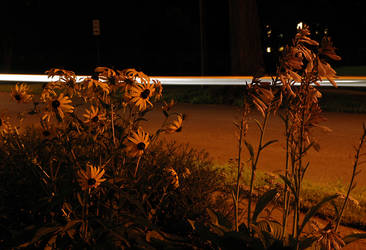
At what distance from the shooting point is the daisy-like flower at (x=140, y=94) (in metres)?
3.18

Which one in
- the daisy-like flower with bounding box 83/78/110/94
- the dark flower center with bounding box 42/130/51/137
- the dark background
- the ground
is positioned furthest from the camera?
the dark background

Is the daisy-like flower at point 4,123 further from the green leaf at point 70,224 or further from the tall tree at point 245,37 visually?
the tall tree at point 245,37

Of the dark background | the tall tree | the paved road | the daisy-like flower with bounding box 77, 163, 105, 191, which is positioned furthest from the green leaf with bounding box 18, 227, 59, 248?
the dark background

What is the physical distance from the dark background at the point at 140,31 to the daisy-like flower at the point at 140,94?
26.8m

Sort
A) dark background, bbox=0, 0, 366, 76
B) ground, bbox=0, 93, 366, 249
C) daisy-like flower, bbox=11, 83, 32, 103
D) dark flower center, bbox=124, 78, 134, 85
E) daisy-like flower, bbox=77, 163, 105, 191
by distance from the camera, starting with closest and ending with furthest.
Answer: daisy-like flower, bbox=77, 163, 105, 191, dark flower center, bbox=124, 78, 134, 85, daisy-like flower, bbox=11, 83, 32, 103, ground, bbox=0, 93, 366, 249, dark background, bbox=0, 0, 366, 76

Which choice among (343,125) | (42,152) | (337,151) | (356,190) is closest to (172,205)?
(42,152)

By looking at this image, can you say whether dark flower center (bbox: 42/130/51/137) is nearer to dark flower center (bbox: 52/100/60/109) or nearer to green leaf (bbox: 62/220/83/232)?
dark flower center (bbox: 52/100/60/109)

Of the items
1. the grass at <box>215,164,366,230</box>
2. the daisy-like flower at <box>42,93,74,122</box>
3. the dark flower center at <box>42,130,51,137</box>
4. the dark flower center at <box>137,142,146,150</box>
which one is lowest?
the grass at <box>215,164,366,230</box>

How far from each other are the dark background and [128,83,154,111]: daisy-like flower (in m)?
26.8

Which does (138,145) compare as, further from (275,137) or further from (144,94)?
(275,137)

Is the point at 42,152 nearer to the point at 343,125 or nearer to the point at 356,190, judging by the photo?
the point at 356,190

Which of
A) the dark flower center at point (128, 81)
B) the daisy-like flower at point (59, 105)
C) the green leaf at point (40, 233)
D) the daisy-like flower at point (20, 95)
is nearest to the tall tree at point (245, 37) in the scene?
the daisy-like flower at point (20, 95)

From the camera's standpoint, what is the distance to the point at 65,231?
305cm

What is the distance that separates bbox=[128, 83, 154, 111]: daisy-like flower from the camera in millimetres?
3182
